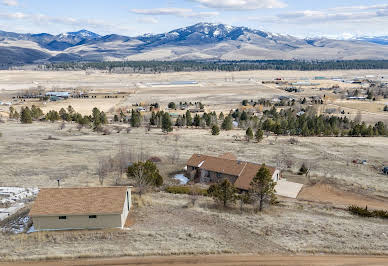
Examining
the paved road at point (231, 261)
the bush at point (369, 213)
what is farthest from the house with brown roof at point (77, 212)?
the bush at point (369, 213)

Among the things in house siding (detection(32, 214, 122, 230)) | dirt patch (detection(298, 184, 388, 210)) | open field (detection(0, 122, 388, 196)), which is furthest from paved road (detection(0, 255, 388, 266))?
open field (detection(0, 122, 388, 196))

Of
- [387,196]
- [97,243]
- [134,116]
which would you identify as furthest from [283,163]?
[134,116]

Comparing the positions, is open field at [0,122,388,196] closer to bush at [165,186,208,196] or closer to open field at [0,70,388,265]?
open field at [0,70,388,265]

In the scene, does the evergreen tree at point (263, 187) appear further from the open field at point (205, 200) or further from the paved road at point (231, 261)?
the paved road at point (231, 261)

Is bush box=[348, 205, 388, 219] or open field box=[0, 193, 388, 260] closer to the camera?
open field box=[0, 193, 388, 260]

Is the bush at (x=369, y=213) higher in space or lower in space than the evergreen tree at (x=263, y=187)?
lower

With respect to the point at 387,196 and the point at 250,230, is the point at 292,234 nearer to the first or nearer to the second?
the point at 250,230
